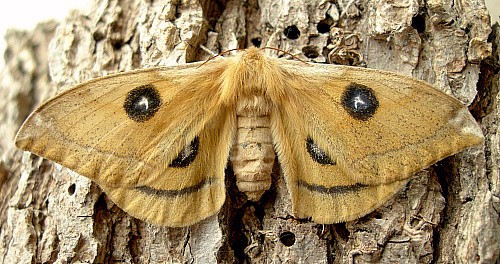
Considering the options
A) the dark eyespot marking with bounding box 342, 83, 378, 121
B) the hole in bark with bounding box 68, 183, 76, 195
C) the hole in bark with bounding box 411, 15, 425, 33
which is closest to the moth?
the dark eyespot marking with bounding box 342, 83, 378, 121

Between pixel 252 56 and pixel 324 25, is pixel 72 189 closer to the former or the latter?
pixel 252 56

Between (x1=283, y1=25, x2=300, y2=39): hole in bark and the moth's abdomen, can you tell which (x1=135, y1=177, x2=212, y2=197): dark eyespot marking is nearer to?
the moth's abdomen

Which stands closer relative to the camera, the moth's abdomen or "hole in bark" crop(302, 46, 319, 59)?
the moth's abdomen

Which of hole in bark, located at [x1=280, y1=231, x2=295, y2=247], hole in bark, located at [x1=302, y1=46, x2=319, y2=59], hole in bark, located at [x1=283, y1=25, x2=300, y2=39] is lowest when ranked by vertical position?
hole in bark, located at [x1=280, y1=231, x2=295, y2=247]

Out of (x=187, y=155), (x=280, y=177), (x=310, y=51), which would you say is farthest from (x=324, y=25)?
(x=187, y=155)

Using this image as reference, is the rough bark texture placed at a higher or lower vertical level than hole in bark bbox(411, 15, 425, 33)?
lower

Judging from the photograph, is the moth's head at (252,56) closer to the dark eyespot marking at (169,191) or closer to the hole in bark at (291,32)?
the hole in bark at (291,32)

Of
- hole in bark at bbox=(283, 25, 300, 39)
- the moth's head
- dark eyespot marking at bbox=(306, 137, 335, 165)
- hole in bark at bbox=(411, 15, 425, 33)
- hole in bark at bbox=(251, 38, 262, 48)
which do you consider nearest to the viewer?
dark eyespot marking at bbox=(306, 137, 335, 165)

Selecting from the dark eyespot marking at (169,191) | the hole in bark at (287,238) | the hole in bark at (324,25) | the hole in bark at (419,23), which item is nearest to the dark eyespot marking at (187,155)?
the dark eyespot marking at (169,191)
